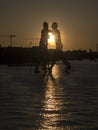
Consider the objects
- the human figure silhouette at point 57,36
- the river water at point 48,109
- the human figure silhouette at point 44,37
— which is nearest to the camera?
the river water at point 48,109

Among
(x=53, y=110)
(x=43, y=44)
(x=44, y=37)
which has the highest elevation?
(x=44, y=37)

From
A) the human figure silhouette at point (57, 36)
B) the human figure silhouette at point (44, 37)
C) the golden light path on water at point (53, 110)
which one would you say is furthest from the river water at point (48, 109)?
the human figure silhouette at point (44, 37)

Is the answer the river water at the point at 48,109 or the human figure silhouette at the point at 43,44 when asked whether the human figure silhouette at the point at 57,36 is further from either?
the river water at the point at 48,109

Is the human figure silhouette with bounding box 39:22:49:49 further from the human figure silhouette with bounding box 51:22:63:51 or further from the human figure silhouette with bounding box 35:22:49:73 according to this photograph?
the human figure silhouette with bounding box 51:22:63:51

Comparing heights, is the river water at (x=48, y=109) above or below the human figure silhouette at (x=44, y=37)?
below

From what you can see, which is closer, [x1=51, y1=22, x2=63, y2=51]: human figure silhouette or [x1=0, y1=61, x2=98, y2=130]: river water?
[x1=0, y1=61, x2=98, y2=130]: river water

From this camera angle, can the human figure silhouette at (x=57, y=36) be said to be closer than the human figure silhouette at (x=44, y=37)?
Yes

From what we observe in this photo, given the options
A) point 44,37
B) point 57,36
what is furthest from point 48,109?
point 57,36

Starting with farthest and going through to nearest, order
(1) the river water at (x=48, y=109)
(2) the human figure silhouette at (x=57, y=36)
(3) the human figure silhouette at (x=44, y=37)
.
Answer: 1. (3) the human figure silhouette at (x=44, y=37)
2. (2) the human figure silhouette at (x=57, y=36)
3. (1) the river water at (x=48, y=109)

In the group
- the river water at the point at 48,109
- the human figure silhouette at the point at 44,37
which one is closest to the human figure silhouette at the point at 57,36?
the human figure silhouette at the point at 44,37

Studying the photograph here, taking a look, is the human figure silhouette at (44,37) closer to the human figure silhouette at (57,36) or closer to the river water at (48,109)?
the human figure silhouette at (57,36)

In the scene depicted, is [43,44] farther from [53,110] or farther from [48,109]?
[53,110]

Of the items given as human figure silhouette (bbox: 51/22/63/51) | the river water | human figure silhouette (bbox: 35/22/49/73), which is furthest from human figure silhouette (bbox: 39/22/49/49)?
the river water

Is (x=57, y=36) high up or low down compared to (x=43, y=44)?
up
